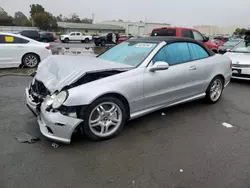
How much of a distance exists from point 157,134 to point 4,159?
2.19 meters

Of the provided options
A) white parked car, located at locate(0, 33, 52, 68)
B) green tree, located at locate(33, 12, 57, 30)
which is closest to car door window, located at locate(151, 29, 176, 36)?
white parked car, located at locate(0, 33, 52, 68)

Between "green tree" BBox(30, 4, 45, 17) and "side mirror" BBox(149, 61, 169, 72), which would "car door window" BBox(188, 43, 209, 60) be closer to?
"side mirror" BBox(149, 61, 169, 72)

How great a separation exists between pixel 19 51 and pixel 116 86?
6.46m

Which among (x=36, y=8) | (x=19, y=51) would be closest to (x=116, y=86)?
(x=19, y=51)

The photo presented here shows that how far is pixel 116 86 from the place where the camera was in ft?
9.86

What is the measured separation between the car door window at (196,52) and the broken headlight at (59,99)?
8.73 ft

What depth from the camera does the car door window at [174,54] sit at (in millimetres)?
3656

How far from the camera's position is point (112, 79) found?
9.96 ft

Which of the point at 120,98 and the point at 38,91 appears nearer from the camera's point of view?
the point at 120,98

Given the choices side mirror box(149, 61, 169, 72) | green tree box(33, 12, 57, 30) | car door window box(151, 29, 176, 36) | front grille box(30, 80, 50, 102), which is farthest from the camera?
green tree box(33, 12, 57, 30)

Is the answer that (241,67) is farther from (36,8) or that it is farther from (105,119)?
(36,8)

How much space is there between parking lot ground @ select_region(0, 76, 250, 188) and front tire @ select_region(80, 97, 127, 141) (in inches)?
5.1

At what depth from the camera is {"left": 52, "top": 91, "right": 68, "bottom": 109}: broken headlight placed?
2.70 meters

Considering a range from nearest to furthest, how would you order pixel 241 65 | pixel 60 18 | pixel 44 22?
pixel 241 65, pixel 44 22, pixel 60 18
